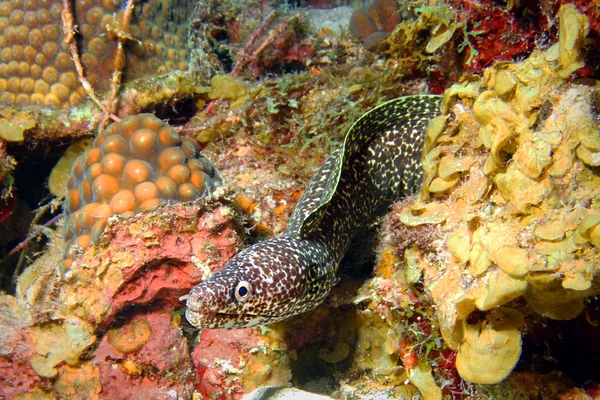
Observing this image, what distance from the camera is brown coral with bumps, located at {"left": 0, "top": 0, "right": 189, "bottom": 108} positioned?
3.94 metres

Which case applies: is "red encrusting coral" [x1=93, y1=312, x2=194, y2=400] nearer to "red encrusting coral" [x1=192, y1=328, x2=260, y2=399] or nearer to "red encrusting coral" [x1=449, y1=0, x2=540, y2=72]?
"red encrusting coral" [x1=192, y1=328, x2=260, y2=399]

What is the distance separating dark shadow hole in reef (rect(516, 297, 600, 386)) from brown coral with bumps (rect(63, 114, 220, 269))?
9.48 ft

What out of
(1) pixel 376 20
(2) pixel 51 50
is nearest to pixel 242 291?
(2) pixel 51 50

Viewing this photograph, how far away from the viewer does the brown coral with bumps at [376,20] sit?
499 centimetres

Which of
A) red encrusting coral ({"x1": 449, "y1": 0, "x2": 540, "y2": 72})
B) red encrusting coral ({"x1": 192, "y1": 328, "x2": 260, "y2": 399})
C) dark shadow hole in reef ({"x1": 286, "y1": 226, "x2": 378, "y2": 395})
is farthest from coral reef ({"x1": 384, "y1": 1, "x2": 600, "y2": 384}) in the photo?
red encrusting coral ({"x1": 192, "y1": 328, "x2": 260, "y2": 399})

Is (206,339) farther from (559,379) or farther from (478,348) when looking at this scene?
(559,379)

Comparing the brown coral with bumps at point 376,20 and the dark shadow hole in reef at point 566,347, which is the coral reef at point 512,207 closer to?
the dark shadow hole in reef at point 566,347

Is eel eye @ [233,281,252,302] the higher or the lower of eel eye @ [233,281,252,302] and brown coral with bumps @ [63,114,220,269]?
the lower

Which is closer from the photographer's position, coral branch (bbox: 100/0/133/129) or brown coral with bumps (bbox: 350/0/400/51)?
coral branch (bbox: 100/0/133/129)

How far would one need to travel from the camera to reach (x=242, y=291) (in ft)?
8.71

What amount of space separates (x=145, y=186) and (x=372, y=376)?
2.95 m

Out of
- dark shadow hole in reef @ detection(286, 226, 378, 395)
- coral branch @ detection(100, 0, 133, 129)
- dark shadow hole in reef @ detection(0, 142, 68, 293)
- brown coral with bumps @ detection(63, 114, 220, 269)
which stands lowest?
dark shadow hole in reef @ detection(286, 226, 378, 395)

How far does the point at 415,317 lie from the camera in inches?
117

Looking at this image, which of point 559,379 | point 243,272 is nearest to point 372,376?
point 559,379
